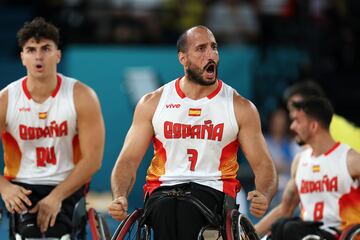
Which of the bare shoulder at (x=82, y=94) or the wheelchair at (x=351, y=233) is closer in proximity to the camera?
the wheelchair at (x=351, y=233)

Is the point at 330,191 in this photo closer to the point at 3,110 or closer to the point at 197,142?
the point at 197,142

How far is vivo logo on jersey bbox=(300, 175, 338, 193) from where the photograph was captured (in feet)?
28.3

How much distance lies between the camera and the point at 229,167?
7.52 meters

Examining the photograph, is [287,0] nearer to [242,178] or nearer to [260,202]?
[242,178]

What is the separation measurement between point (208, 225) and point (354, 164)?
1.88m

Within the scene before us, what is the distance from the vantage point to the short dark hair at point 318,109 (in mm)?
8836

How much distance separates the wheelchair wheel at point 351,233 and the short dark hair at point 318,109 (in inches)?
44.6

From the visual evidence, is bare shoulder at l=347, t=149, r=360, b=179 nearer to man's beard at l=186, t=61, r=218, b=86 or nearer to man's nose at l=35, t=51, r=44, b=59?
man's beard at l=186, t=61, r=218, b=86

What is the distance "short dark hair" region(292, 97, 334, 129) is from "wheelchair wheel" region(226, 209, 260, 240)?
6.22ft

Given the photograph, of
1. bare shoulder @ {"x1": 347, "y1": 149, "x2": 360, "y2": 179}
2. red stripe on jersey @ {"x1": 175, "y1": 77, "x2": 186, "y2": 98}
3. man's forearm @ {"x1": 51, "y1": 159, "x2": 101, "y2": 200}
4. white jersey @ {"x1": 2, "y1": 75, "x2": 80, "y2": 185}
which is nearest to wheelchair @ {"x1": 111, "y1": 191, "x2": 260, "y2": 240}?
red stripe on jersey @ {"x1": 175, "y1": 77, "x2": 186, "y2": 98}

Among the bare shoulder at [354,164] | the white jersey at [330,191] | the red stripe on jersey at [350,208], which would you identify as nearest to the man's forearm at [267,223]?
the white jersey at [330,191]

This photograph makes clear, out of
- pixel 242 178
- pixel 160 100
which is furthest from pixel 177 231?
pixel 242 178

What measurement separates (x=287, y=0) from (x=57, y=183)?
7.44 metres

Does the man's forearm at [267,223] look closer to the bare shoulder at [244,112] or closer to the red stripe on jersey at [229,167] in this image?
the red stripe on jersey at [229,167]
